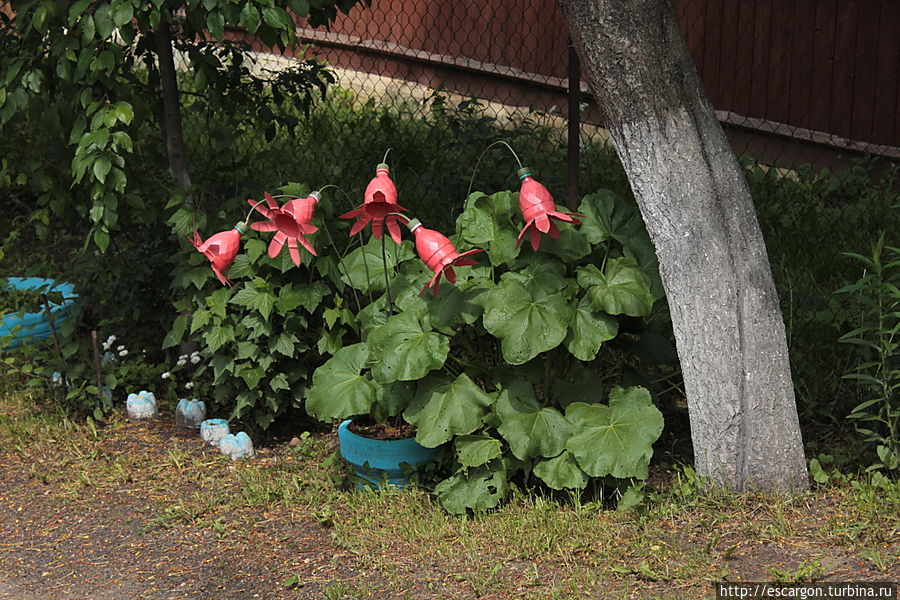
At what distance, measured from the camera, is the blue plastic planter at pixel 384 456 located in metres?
4.46

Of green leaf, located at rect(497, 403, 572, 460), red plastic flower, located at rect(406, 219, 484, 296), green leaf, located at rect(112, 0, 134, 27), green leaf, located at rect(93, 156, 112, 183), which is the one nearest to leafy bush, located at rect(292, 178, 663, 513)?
green leaf, located at rect(497, 403, 572, 460)

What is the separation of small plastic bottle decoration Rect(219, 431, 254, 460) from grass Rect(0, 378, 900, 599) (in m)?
0.08

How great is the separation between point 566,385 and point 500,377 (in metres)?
0.27

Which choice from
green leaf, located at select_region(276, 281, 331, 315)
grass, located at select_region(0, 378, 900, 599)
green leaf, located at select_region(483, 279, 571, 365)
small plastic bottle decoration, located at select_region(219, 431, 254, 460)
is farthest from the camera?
small plastic bottle decoration, located at select_region(219, 431, 254, 460)

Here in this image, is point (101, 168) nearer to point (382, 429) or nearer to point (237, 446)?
point (237, 446)

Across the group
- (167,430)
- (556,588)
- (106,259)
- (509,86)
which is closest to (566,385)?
(556,588)

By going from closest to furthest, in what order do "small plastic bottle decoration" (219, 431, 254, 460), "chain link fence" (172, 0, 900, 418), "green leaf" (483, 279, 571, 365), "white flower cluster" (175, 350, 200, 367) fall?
"green leaf" (483, 279, 571, 365)
"small plastic bottle decoration" (219, 431, 254, 460)
"white flower cluster" (175, 350, 200, 367)
"chain link fence" (172, 0, 900, 418)

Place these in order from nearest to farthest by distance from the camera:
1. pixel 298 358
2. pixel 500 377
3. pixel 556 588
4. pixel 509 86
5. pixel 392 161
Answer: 1. pixel 556 588
2. pixel 500 377
3. pixel 298 358
4. pixel 392 161
5. pixel 509 86

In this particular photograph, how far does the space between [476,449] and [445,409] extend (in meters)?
0.20

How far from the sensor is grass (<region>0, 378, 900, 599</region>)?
376 cm

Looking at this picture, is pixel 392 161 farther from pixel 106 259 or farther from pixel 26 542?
pixel 26 542

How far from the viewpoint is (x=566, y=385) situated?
4.38 meters

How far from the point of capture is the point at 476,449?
4.21m

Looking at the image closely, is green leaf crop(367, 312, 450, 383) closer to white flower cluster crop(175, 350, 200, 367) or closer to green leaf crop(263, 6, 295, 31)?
green leaf crop(263, 6, 295, 31)
